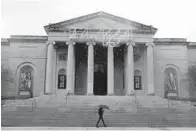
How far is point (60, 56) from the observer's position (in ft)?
122

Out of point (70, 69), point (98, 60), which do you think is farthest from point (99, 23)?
point (70, 69)

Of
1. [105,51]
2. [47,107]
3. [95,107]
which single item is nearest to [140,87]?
[105,51]

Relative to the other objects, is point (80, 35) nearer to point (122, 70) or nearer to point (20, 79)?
point (122, 70)

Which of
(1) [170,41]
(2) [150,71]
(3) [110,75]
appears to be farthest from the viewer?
(1) [170,41]

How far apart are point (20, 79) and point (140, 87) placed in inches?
648

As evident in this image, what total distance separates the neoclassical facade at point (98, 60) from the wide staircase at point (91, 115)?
6.59 m

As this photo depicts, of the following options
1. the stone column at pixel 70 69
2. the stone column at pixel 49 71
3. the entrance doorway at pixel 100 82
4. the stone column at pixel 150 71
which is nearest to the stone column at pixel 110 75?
the stone column at pixel 70 69

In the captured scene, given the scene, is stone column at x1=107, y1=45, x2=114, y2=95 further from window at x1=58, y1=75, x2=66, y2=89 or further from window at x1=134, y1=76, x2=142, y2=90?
window at x1=58, y1=75, x2=66, y2=89

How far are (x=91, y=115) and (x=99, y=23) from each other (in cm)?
1510

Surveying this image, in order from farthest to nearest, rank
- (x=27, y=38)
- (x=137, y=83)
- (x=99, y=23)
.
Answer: (x=27, y=38) → (x=137, y=83) → (x=99, y=23)

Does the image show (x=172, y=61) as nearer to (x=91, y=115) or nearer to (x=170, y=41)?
(x=170, y=41)

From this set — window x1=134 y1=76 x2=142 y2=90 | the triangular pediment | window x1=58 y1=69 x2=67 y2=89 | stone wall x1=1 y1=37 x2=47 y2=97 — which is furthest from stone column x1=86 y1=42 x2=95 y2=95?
stone wall x1=1 y1=37 x2=47 y2=97

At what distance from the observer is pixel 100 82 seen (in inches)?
1486

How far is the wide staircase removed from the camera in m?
20.1
